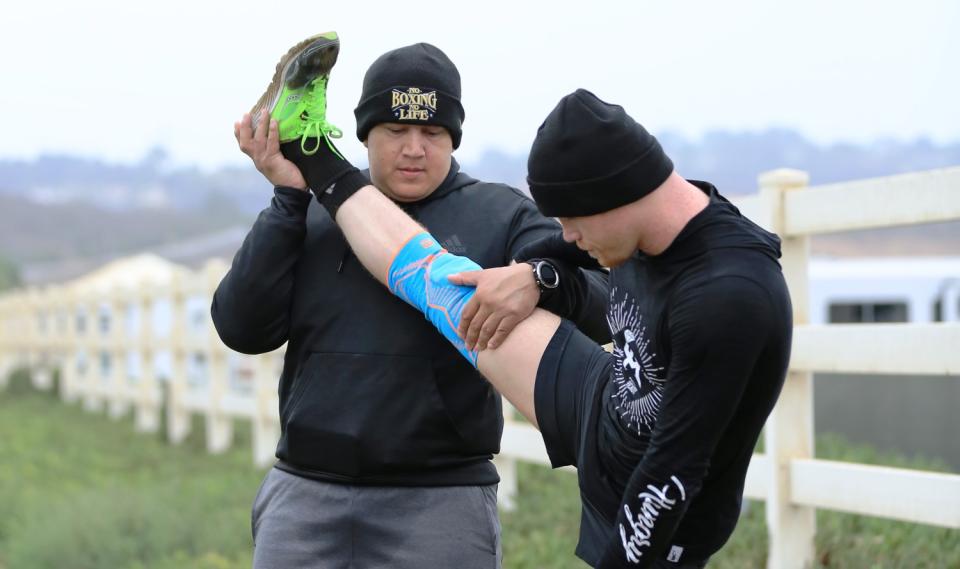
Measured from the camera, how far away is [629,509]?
258 centimetres

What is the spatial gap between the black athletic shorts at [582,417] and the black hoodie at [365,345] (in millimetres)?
169

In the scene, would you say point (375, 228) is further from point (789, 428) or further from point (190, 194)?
point (190, 194)

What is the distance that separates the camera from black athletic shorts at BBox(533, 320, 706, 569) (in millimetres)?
2885

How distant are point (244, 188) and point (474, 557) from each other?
508ft

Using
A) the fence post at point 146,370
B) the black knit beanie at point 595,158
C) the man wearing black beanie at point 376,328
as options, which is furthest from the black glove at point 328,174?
the fence post at point 146,370

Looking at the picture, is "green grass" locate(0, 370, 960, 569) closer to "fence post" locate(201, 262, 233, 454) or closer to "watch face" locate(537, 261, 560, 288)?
"fence post" locate(201, 262, 233, 454)

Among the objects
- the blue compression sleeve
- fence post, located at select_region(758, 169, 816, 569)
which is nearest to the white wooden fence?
fence post, located at select_region(758, 169, 816, 569)

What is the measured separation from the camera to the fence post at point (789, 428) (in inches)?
193

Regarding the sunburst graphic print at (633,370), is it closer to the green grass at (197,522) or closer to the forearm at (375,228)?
the forearm at (375,228)

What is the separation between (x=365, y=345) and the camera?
126 inches

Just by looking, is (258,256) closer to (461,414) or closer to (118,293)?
(461,414)

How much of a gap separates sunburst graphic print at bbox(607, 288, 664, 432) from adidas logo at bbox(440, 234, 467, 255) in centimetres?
56

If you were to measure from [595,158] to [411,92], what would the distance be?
2.76 feet

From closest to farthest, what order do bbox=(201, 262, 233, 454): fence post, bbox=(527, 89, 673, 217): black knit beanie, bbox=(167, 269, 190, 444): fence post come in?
bbox=(527, 89, 673, 217): black knit beanie < bbox=(201, 262, 233, 454): fence post < bbox=(167, 269, 190, 444): fence post
